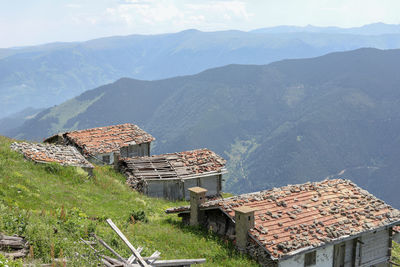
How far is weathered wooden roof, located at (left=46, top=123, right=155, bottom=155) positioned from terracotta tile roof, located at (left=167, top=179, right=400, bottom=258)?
2087 centimetres

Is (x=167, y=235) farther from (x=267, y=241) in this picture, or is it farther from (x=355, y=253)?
(x=355, y=253)

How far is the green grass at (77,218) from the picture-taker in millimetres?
11773

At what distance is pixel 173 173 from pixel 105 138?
30.5 feet

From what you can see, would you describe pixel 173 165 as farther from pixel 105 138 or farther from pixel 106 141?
pixel 105 138

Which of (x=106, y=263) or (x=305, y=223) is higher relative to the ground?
(x=106, y=263)

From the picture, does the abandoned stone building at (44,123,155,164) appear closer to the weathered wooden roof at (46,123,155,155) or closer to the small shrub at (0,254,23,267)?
the weathered wooden roof at (46,123,155,155)

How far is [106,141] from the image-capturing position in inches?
1635

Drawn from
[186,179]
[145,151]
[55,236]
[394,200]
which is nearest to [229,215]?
[55,236]

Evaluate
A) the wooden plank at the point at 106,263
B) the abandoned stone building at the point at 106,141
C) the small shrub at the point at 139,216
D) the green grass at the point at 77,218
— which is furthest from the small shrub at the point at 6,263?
the abandoned stone building at the point at 106,141

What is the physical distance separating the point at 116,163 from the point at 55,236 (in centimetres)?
2516

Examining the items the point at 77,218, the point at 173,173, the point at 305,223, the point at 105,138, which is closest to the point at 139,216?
the point at 77,218

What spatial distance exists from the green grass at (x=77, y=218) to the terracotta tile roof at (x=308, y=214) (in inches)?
62.6

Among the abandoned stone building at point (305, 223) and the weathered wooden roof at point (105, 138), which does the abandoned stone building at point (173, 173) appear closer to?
the weathered wooden roof at point (105, 138)

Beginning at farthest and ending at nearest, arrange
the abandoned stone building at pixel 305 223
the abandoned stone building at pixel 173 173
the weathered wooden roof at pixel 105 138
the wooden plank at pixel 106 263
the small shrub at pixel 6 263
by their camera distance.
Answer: the weathered wooden roof at pixel 105 138 < the abandoned stone building at pixel 173 173 < the abandoned stone building at pixel 305 223 < the wooden plank at pixel 106 263 < the small shrub at pixel 6 263
